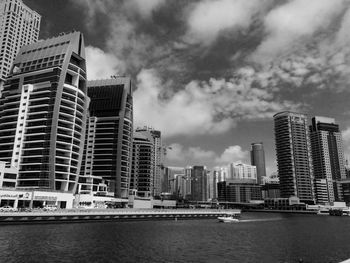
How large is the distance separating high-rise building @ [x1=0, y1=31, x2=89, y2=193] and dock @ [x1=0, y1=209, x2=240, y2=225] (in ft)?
165

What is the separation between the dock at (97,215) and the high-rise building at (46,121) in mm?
50283

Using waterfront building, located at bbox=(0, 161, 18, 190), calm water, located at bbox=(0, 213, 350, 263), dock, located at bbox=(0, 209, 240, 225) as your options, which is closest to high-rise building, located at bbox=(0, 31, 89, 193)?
waterfront building, located at bbox=(0, 161, 18, 190)

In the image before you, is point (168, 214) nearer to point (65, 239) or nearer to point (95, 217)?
point (95, 217)

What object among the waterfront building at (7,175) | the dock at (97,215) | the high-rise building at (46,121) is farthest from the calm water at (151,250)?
the high-rise building at (46,121)

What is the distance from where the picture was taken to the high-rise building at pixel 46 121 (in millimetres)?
173500

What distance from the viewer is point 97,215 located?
132 m

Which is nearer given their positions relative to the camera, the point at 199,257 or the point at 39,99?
the point at 199,257

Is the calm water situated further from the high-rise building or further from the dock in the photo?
the high-rise building

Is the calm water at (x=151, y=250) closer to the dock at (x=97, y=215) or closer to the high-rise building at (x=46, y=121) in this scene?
the dock at (x=97, y=215)

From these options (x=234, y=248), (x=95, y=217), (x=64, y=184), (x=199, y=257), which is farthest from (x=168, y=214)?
(x=199, y=257)

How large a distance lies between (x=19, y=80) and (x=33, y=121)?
32.3 m

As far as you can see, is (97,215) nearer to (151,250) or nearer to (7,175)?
(7,175)

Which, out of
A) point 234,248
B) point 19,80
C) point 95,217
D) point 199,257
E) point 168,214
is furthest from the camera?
point 19,80

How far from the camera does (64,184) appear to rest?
587 ft
